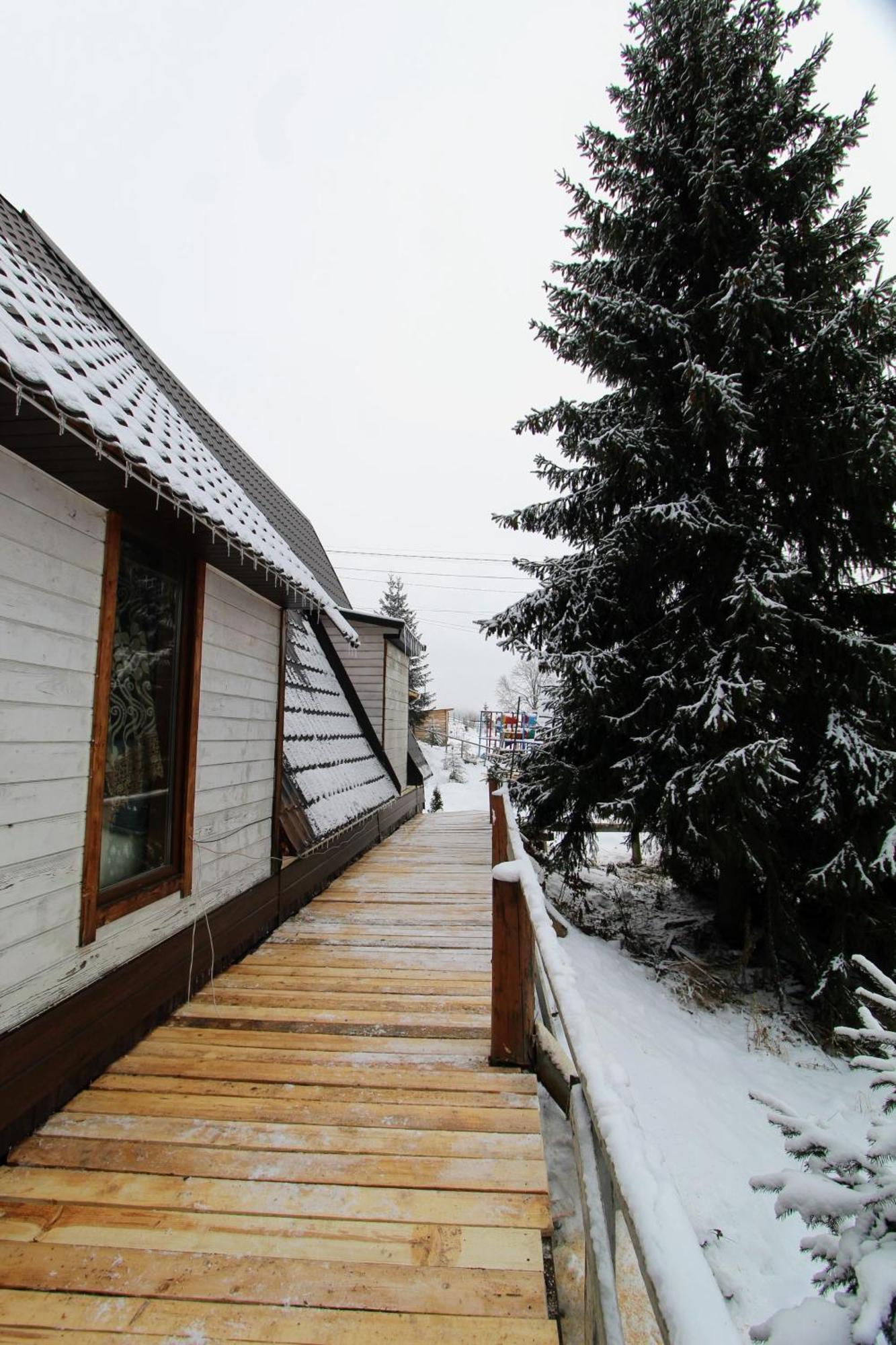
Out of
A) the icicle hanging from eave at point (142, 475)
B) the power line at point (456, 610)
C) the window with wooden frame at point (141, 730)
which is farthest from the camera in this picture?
the power line at point (456, 610)

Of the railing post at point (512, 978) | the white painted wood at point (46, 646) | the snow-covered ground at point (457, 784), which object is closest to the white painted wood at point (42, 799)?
the white painted wood at point (46, 646)

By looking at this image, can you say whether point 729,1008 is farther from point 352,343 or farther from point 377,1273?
point 352,343

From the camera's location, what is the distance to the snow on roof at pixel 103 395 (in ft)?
6.46

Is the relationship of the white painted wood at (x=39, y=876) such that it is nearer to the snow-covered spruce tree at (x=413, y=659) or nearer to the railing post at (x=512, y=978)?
the railing post at (x=512, y=978)

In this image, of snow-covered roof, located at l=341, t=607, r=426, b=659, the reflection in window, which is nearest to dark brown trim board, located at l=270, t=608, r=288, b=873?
the reflection in window

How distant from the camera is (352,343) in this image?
10919cm

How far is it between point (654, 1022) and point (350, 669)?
6.11 metres

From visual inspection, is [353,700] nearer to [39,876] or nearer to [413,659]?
[39,876]

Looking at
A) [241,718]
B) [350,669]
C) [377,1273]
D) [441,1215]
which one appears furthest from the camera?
[350,669]

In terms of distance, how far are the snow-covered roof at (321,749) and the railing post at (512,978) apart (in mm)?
2393

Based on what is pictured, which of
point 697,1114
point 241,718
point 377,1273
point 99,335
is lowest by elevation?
point 697,1114

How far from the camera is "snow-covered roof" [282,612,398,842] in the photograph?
16.6 ft

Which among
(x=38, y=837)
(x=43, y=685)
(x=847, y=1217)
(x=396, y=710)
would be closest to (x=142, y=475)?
(x=43, y=685)

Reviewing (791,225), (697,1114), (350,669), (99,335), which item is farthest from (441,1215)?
(791,225)
